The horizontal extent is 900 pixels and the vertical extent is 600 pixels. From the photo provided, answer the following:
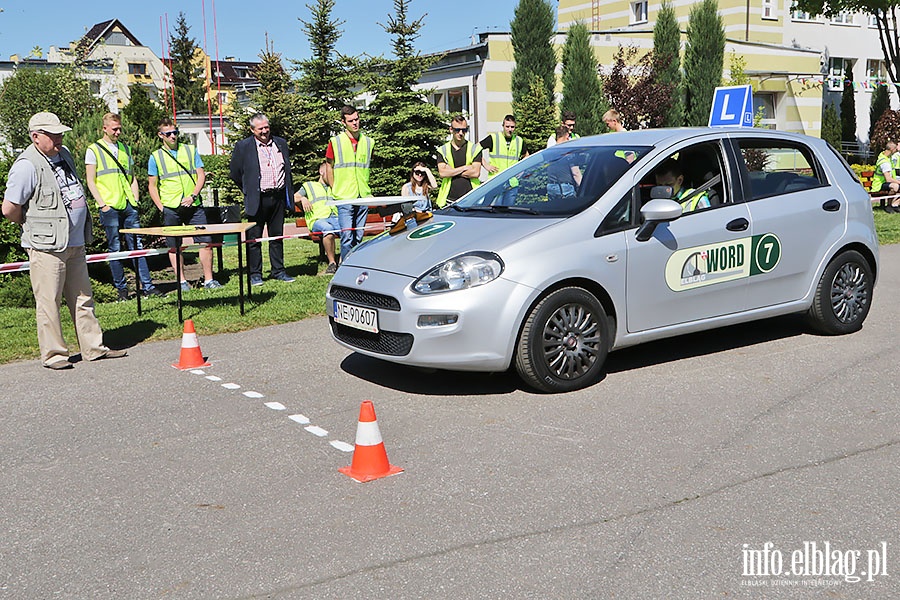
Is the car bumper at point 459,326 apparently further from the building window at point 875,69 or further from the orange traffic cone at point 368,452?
the building window at point 875,69

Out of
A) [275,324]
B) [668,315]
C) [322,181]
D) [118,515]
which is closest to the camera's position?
[118,515]

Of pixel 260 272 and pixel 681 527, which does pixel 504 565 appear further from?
pixel 260 272

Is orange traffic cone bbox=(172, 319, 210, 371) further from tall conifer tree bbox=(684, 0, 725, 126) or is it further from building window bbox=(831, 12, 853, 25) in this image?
building window bbox=(831, 12, 853, 25)

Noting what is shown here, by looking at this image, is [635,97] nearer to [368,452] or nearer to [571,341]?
[571,341]

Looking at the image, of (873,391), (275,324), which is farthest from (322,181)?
(873,391)

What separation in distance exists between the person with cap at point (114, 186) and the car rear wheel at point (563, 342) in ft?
19.6

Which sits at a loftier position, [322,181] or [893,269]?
[322,181]

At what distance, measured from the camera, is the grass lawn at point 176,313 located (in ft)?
28.2

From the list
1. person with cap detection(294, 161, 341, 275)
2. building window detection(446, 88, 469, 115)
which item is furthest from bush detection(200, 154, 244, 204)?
person with cap detection(294, 161, 341, 275)

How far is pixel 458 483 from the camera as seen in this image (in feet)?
15.7

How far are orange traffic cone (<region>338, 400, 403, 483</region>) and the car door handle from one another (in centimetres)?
353

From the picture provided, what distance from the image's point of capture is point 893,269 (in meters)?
12.1

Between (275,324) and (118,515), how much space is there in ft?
15.8

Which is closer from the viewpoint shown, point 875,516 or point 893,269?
point 875,516
